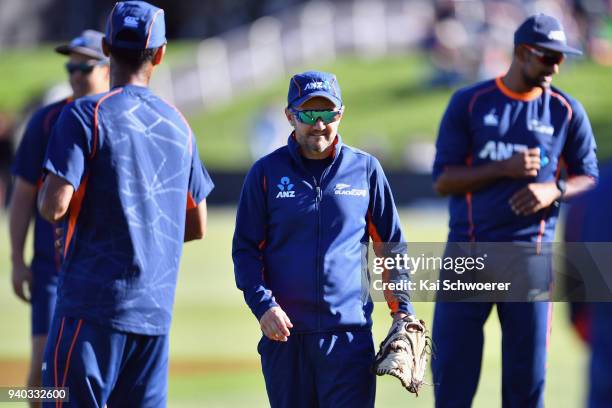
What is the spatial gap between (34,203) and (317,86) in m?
2.64

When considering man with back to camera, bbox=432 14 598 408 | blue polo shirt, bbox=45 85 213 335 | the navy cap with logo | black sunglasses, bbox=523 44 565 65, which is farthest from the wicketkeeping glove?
the navy cap with logo

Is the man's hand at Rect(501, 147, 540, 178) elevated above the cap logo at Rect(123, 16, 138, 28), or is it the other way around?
the cap logo at Rect(123, 16, 138, 28)

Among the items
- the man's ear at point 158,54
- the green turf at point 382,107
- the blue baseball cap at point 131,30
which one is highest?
the green turf at point 382,107

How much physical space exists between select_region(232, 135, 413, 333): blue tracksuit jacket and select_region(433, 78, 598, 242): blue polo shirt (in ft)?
3.96

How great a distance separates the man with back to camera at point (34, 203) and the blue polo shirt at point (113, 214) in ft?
5.35

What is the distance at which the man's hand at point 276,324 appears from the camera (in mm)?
5332

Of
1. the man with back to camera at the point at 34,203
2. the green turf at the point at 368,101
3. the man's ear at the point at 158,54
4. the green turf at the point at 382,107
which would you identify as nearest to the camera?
the man's ear at the point at 158,54

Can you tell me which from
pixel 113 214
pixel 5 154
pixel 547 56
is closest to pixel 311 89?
pixel 113 214

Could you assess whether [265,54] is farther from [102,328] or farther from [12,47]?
[102,328]

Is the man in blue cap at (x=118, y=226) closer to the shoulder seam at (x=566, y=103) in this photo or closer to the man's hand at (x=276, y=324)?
the man's hand at (x=276, y=324)

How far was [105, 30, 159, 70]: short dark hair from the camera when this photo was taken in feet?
18.1

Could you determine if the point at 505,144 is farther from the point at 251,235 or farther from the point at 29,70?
the point at 29,70

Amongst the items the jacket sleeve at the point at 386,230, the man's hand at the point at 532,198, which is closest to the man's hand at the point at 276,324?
the jacket sleeve at the point at 386,230

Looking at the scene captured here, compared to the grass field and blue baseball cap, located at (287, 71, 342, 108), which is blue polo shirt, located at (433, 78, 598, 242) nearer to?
the grass field
